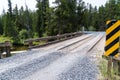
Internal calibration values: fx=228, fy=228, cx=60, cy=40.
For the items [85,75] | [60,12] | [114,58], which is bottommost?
[85,75]

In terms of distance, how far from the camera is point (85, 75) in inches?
287

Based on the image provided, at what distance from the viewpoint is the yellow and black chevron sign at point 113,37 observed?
593 centimetres

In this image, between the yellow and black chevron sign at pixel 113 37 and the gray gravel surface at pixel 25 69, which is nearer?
the yellow and black chevron sign at pixel 113 37

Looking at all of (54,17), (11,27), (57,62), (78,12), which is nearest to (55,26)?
(54,17)

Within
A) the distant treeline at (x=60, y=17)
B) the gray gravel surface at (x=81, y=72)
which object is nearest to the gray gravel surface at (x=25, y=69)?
the gray gravel surface at (x=81, y=72)

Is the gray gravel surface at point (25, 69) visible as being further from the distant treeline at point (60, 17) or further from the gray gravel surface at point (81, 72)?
the distant treeline at point (60, 17)

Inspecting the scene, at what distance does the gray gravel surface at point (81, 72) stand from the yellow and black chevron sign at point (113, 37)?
1.22 metres

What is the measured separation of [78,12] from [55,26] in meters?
9.20

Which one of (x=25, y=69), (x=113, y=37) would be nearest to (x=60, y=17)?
(x=25, y=69)

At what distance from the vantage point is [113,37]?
19.7 ft

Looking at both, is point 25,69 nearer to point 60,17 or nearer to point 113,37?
point 113,37

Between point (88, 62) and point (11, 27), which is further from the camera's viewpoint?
point (11, 27)

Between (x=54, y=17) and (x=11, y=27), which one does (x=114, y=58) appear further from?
(x=11, y=27)

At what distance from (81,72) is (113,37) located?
7.07 ft
